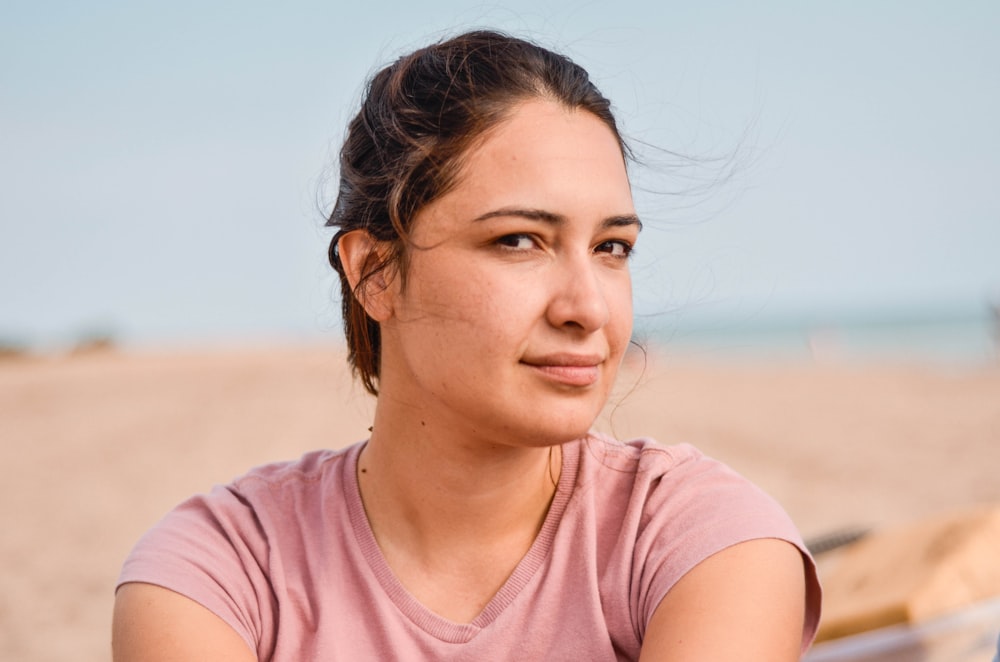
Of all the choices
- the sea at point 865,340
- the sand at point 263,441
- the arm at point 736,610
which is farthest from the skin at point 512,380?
the sea at point 865,340

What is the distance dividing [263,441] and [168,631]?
9.23 meters

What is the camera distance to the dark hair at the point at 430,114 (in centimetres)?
201

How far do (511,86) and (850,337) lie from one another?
4751 cm

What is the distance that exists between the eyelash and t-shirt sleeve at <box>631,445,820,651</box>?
0.41 meters

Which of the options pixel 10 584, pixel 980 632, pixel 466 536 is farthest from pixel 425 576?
pixel 10 584

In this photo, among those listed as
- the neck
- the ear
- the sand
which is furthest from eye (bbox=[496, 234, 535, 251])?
the sand

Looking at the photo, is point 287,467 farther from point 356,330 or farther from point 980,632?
point 980,632

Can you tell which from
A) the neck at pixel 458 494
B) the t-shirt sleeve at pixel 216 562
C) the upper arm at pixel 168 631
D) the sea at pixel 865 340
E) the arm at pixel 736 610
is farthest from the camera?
the sea at pixel 865 340

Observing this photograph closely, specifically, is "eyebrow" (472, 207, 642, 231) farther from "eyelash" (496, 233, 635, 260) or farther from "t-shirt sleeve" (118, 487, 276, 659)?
"t-shirt sleeve" (118, 487, 276, 659)

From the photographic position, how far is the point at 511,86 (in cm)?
→ 206

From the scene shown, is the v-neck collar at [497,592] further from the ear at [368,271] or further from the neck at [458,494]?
the ear at [368,271]

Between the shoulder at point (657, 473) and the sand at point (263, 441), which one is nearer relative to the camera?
the shoulder at point (657, 473)

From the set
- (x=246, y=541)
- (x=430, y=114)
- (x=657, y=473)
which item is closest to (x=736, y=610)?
(x=657, y=473)

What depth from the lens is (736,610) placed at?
176 cm
